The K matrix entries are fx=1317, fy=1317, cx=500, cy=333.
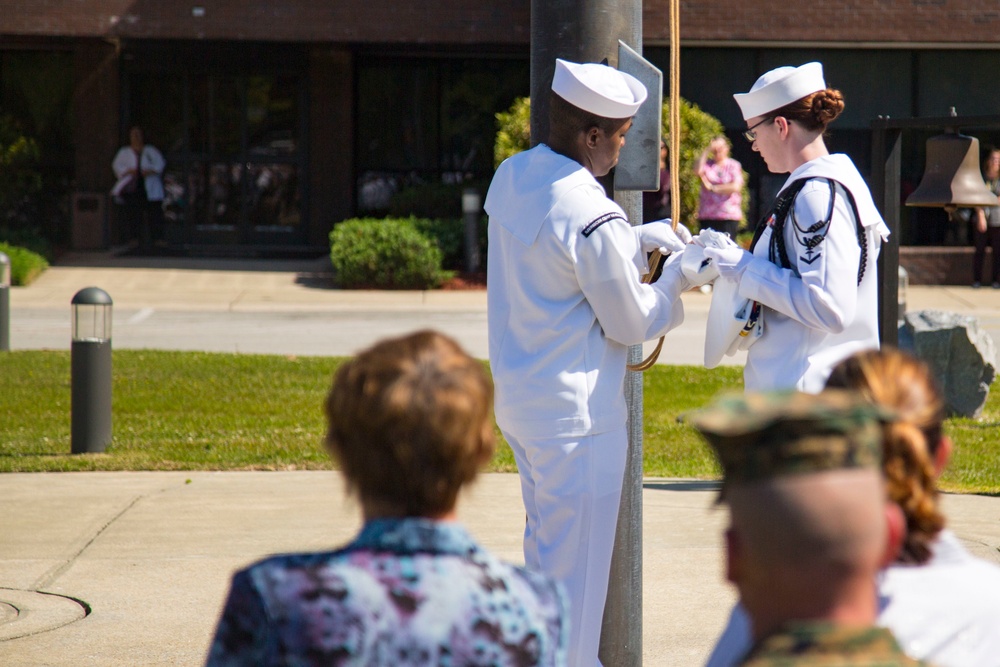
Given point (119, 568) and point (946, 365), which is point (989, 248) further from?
point (119, 568)

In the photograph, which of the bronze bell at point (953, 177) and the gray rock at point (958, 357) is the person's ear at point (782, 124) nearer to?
the bronze bell at point (953, 177)

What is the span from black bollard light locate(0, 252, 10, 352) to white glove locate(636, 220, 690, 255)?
9252 mm

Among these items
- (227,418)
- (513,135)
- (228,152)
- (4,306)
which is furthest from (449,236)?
(227,418)

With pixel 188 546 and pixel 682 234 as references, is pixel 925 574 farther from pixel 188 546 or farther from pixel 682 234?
pixel 188 546

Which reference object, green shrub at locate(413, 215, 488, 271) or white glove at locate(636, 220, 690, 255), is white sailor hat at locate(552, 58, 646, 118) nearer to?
white glove at locate(636, 220, 690, 255)

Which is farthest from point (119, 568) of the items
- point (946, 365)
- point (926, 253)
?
point (926, 253)

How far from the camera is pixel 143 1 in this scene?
20.0 meters

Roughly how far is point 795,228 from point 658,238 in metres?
0.38

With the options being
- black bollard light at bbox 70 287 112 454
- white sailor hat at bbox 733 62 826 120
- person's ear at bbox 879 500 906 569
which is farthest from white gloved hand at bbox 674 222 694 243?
black bollard light at bbox 70 287 112 454

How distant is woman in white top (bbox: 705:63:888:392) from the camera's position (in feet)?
11.6

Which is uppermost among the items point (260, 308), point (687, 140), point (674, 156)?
point (687, 140)

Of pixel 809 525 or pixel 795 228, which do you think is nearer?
pixel 809 525

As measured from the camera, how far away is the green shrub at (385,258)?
691 inches

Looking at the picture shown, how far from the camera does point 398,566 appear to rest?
76.5 inches
